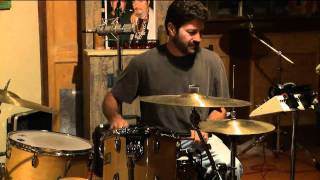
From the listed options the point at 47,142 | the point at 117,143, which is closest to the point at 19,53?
the point at 47,142

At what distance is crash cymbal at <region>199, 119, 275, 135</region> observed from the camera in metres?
2.59

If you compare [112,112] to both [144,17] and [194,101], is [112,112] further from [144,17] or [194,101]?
[144,17]

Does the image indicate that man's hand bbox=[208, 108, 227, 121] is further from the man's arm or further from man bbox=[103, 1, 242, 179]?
the man's arm

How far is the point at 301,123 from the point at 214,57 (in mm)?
2409

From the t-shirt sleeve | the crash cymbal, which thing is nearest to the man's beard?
the t-shirt sleeve

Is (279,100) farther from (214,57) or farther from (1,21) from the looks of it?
(1,21)

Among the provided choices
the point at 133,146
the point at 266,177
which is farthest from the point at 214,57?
the point at 266,177

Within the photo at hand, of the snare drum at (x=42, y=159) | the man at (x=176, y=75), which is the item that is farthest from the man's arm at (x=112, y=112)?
the snare drum at (x=42, y=159)

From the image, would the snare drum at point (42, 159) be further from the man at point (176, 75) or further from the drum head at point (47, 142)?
the man at point (176, 75)

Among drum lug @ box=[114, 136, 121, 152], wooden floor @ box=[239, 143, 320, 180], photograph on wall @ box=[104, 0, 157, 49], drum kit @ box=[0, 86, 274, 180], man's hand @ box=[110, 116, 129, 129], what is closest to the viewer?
drum kit @ box=[0, 86, 274, 180]

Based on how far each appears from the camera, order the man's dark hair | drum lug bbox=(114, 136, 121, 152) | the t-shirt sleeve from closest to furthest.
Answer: drum lug bbox=(114, 136, 121, 152)
the man's dark hair
the t-shirt sleeve

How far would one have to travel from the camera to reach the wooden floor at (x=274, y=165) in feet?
14.5

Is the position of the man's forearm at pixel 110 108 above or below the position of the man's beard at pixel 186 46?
below

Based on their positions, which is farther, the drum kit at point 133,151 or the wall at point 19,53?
the wall at point 19,53
